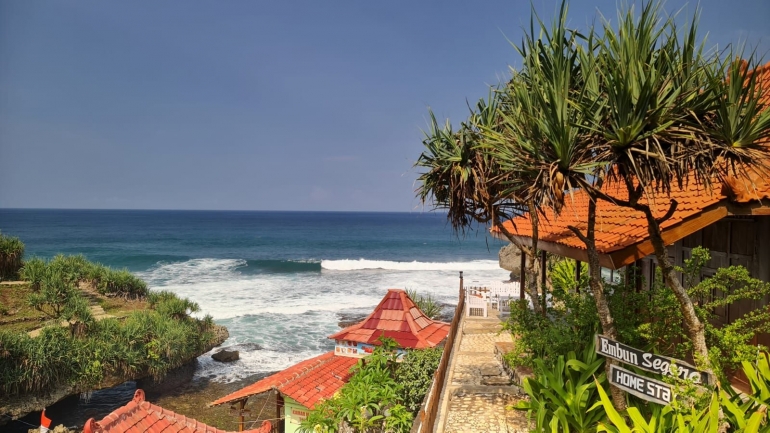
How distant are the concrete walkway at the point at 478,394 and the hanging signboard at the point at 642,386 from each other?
7.51 feet

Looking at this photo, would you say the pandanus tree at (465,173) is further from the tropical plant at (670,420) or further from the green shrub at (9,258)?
the green shrub at (9,258)

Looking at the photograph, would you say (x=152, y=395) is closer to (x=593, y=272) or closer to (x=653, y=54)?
(x=593, y=272)

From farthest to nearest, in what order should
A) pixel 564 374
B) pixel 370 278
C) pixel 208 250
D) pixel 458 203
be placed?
pixel 208 250
pixel 370 278
pixel 458 203
pixel 564 374

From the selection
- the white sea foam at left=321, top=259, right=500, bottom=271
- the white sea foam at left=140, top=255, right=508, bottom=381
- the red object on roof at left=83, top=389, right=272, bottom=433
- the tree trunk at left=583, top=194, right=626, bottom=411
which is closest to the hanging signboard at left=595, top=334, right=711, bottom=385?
the tree trunk at left=583, top=194, right=626, bottom=411

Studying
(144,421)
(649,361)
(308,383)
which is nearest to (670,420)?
(649,361)

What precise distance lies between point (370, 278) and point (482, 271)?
1335 cm

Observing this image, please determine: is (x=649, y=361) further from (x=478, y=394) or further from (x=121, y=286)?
(x=121, y=286)

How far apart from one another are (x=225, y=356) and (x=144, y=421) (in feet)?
48.7

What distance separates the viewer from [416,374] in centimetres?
942

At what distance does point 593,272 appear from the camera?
491 cm

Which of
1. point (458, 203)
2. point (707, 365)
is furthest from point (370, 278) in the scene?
point (707, 365)

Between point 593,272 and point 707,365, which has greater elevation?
point 593,272

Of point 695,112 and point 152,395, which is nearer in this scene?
point 695,112

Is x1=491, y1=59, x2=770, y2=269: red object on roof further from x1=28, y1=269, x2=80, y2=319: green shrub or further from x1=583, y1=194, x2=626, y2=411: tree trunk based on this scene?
x1=28, y1=269, x2=80, y2=319: green shrub
